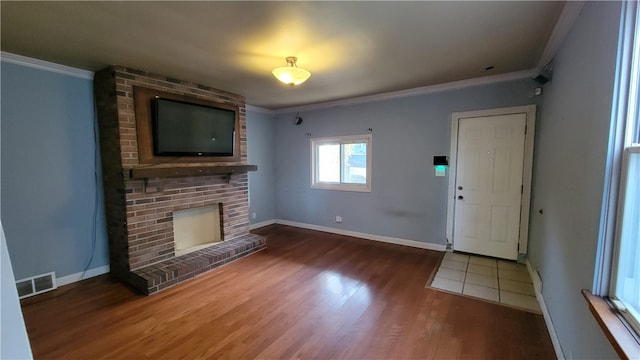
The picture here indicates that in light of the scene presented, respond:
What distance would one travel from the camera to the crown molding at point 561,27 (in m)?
1.79

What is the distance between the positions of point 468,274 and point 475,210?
38.3 inches

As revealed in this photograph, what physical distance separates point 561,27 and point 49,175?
A: 501 cm

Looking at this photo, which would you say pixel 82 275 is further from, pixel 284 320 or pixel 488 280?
pixel 488 280

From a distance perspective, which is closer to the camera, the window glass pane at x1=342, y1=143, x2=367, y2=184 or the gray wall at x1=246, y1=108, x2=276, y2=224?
the window glass pane at x1=342, y1=143, x2=367, y2=184

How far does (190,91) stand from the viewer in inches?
141

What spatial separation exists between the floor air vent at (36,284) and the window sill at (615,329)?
4472 mm

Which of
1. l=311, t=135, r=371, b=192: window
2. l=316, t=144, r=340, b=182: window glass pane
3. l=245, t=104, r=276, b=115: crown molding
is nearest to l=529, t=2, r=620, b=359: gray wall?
l=311, t=135, r=371, b=192: window

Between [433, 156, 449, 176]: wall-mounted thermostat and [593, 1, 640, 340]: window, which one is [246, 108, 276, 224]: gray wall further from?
[593, 1, 640, 340]: window

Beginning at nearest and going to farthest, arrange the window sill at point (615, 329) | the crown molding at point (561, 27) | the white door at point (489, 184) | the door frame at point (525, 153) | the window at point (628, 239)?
the window sill at point (615, 329) → the window at point (628, 239) → the crown molding at point (561, 27) → the door frame at point (525, 153) → the white door at point (489, 184)

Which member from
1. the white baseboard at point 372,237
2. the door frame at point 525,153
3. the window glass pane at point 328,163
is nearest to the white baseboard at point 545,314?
the door frame at point 525,153

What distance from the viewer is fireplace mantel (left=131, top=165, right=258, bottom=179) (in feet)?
9.85

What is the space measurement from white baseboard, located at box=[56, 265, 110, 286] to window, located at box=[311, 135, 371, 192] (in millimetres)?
3395

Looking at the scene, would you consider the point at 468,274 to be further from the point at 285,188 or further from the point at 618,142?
the point at 285,188

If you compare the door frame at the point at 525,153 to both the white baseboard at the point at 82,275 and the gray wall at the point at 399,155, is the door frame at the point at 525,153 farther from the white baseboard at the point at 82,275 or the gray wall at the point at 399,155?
the white baseboard at the point at 82,275
